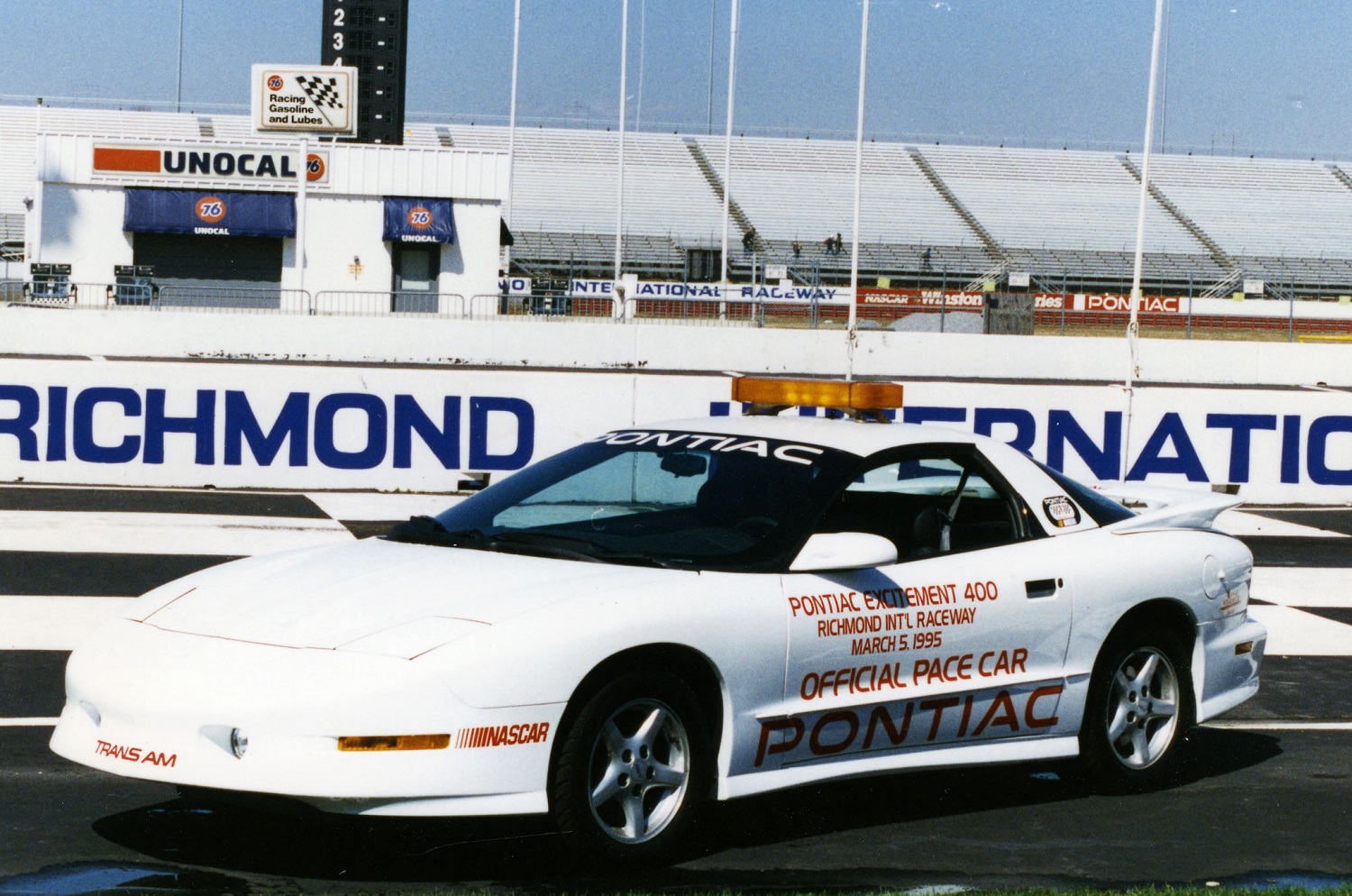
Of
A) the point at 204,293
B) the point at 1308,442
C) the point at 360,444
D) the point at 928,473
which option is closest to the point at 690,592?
the point at 928,473

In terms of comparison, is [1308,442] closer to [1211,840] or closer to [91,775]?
[1211,840]

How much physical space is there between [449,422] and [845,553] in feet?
35.4

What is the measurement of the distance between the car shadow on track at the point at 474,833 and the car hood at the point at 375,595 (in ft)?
1.62

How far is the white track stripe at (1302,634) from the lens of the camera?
31.3 ft

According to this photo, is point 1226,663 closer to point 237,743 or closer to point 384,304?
point 237,743

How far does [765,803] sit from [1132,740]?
54.4 inches

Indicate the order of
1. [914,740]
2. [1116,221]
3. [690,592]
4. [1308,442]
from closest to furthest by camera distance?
[690,592] < [914,740] < [1308,442] < [1116,221]

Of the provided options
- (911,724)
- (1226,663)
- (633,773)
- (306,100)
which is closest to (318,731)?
(633,773)

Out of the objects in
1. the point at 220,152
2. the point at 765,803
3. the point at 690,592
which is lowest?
the point at 765,803

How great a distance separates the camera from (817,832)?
5.67m

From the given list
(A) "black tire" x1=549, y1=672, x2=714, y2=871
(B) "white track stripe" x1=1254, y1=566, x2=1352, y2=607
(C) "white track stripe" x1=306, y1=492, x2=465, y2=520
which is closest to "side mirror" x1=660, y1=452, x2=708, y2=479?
(A) "black tire" x1=549, y1=672, x2=714, y2=871

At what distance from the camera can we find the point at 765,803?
6.05m

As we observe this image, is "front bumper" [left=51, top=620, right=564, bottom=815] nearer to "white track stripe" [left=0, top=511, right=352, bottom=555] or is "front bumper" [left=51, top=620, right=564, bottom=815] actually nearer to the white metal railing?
"white track stripe" [left=0, top=511, right=352, bottom=555]

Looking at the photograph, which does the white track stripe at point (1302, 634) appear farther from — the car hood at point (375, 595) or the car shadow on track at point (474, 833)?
the car hood at point (375, 595)
